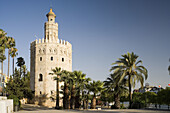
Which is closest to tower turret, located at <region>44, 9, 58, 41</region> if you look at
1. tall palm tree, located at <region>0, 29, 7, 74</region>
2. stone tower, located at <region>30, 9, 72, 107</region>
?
stone tower, located at <region>30, 9, 72, 107</region>

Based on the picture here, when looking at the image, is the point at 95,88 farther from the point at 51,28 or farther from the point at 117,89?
the point at 51,28

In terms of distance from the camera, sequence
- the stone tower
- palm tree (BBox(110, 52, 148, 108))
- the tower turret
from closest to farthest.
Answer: palm tree (BBox(110, 52, 148, 108)), the stone tower, the tower turret

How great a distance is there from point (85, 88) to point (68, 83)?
3.24 meters

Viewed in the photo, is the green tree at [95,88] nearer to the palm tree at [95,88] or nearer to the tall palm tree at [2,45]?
the palm tree at [95,88]

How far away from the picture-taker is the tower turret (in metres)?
59.3

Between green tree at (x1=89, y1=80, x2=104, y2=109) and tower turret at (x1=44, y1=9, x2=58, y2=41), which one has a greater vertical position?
tower turret at (x1=44, y1=9, x2=58, y2=41)

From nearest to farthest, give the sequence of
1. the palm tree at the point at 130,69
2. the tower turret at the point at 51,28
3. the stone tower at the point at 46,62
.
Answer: the palm tree at the point at 130,69, the stone tower at the point at 46,62, the tower turret at the point at 51,28

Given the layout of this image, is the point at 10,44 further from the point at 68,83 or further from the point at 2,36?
the point at 68,83

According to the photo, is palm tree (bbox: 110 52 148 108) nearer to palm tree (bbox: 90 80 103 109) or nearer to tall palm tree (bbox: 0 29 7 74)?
palm tree (bbox: 90 80 103 109)

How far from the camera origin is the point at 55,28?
198ft

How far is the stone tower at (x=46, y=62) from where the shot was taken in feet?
179

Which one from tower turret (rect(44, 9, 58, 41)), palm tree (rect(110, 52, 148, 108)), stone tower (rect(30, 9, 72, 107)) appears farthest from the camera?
tower turret (rect(44, 9, 58, 41))

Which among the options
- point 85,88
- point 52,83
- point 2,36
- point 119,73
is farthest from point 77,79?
point 52,83

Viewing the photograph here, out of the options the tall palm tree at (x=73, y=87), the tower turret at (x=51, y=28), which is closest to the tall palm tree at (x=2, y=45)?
Answer: the tall palm tree at (x=73, y=87)
